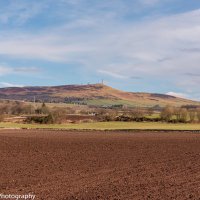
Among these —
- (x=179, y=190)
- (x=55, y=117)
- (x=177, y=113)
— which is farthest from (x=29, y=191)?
(x=177, y=113)

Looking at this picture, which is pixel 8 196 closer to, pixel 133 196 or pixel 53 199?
pixel 53 199

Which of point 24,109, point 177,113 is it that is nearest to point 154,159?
point 177,113

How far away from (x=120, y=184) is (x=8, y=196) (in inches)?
214

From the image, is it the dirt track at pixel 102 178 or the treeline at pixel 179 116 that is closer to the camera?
the dirt track at pixel 102 178

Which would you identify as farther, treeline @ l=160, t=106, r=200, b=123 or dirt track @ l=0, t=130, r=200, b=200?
treeline @ l=160, t=106, r=200, b=123

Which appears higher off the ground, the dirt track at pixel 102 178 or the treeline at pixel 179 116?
the treeline at pixel 179 116

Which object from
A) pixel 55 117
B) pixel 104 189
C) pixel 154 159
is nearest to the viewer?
pixel 104 189

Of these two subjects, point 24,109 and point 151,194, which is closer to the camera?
point 151,194

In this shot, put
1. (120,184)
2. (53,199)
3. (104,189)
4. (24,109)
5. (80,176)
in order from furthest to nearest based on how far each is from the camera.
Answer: (24,109) < (80,176) < (120,184) < (104,189) < (53,199)

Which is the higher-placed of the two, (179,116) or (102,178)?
(179,116)

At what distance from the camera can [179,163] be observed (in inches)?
1180

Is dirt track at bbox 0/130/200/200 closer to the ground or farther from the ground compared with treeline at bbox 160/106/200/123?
closer to the ground

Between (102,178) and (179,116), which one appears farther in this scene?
(179,116)

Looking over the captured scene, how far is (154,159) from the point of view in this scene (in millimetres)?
32656
